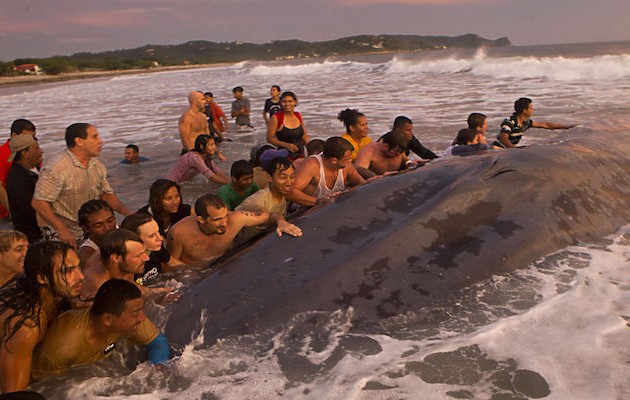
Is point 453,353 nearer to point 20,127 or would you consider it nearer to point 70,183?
point 70,183

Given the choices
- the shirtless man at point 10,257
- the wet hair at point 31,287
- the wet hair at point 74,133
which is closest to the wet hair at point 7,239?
the shirtless man at point 10,257

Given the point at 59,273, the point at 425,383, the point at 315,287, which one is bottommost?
the point at 425,383

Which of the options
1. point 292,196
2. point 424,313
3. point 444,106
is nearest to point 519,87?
point 444,106

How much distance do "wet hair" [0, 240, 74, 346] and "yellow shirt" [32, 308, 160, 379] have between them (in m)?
0.21

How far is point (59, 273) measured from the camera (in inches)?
111

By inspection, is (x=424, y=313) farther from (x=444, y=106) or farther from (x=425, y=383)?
(x=444, y=106)

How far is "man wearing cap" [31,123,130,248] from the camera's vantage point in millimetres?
4816

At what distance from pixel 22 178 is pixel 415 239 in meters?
4.19

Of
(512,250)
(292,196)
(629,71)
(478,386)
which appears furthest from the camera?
(629,71)

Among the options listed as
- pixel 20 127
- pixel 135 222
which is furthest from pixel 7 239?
pixel 20 127

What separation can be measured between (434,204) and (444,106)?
12744mm

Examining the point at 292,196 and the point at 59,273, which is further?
the point at 292,196

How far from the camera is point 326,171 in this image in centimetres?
542

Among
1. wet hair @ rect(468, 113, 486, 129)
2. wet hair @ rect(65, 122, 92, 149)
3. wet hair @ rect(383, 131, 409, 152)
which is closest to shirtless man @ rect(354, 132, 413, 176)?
wet hair @ rect(383, 131, 409, 152)
